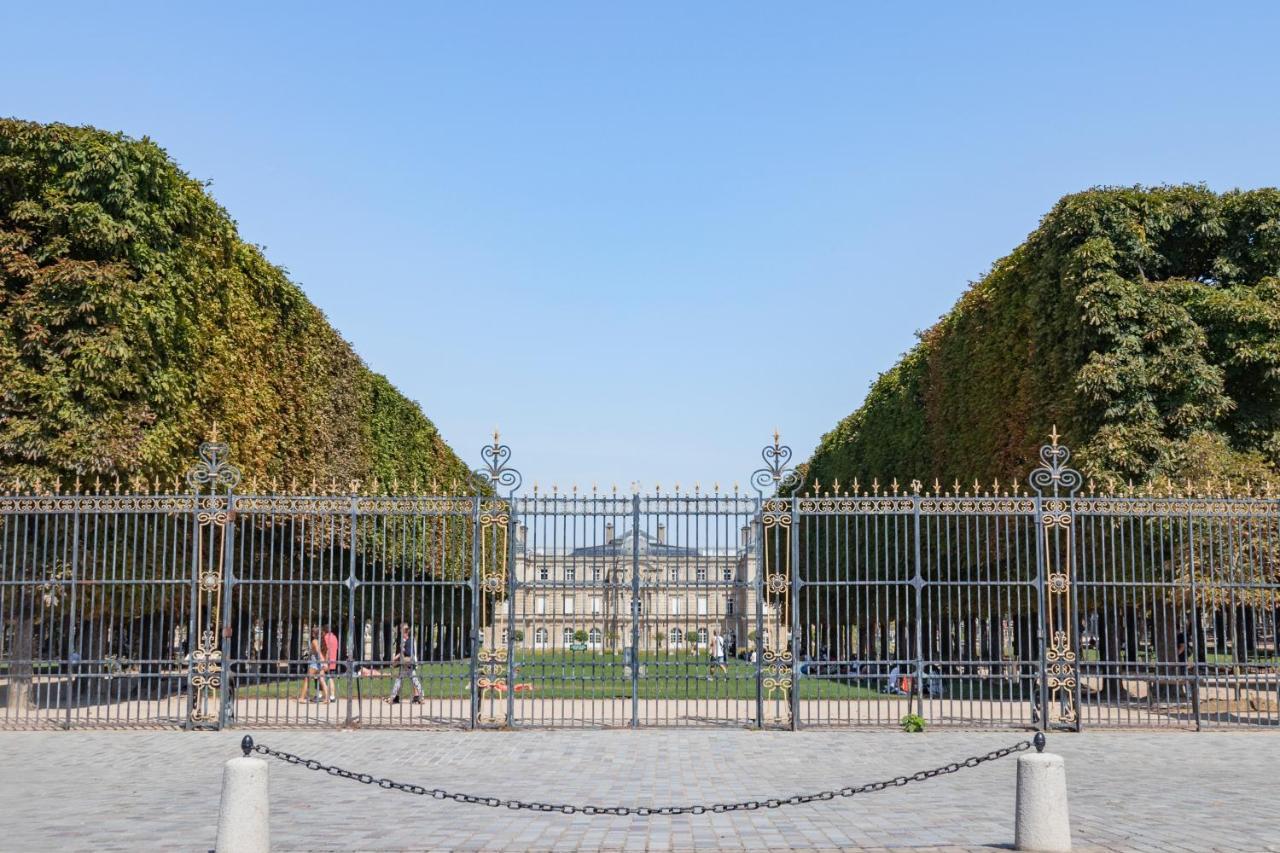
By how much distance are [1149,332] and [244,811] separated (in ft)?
58.4

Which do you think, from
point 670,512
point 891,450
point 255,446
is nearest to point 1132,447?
point 670,512

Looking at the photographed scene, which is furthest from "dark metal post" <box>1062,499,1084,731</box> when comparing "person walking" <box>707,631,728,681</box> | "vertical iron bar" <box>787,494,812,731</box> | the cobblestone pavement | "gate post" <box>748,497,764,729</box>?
"person walking" <box>707,631,728,681</box>

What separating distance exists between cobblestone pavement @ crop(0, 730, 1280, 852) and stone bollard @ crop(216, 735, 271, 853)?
739 mm

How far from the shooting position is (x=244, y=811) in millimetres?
7578

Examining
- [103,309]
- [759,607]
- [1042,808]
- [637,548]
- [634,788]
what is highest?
[103,309]

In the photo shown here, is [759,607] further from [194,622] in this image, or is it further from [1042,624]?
[194,622]

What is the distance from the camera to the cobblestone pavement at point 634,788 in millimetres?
8555

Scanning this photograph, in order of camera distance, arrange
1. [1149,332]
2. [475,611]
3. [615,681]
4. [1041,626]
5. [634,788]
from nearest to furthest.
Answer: [634,788] < [475,611] < [1041,626] < [1149,332] < [615,681]

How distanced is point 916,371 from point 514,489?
1872 centimetres

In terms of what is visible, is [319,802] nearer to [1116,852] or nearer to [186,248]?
[1116,852]

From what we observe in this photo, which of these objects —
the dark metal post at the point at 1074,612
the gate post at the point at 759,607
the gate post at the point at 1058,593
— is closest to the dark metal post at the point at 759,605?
the gate post at the point at 759,607

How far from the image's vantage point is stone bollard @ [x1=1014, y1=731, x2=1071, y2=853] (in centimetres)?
782

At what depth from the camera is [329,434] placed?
28.1m

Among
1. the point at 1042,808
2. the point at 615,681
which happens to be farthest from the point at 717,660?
the point at 1042,808
